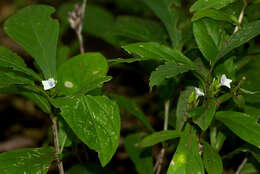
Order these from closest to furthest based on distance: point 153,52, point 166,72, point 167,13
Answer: point 166,72
point 153,52
point 167,13

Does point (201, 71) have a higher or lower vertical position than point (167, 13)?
lower

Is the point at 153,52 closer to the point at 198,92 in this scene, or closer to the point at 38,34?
the point at 198,92

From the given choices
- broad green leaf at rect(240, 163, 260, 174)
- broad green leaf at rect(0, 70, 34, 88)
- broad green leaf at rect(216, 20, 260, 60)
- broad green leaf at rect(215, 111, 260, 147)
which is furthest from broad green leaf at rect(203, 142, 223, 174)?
broad green leaf at rect(0, 70, 34, 88)

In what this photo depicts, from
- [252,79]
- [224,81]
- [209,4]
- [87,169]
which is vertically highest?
[209,4]

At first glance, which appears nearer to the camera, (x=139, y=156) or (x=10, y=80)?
(x=10, y=80)

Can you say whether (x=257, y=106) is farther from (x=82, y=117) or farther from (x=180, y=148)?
(x=82, y=117)

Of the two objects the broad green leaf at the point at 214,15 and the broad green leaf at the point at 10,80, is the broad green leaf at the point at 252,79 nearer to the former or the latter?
the broad green leaf at the point at 214,15

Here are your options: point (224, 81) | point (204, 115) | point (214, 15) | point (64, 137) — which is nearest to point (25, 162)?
point (64, 137)
